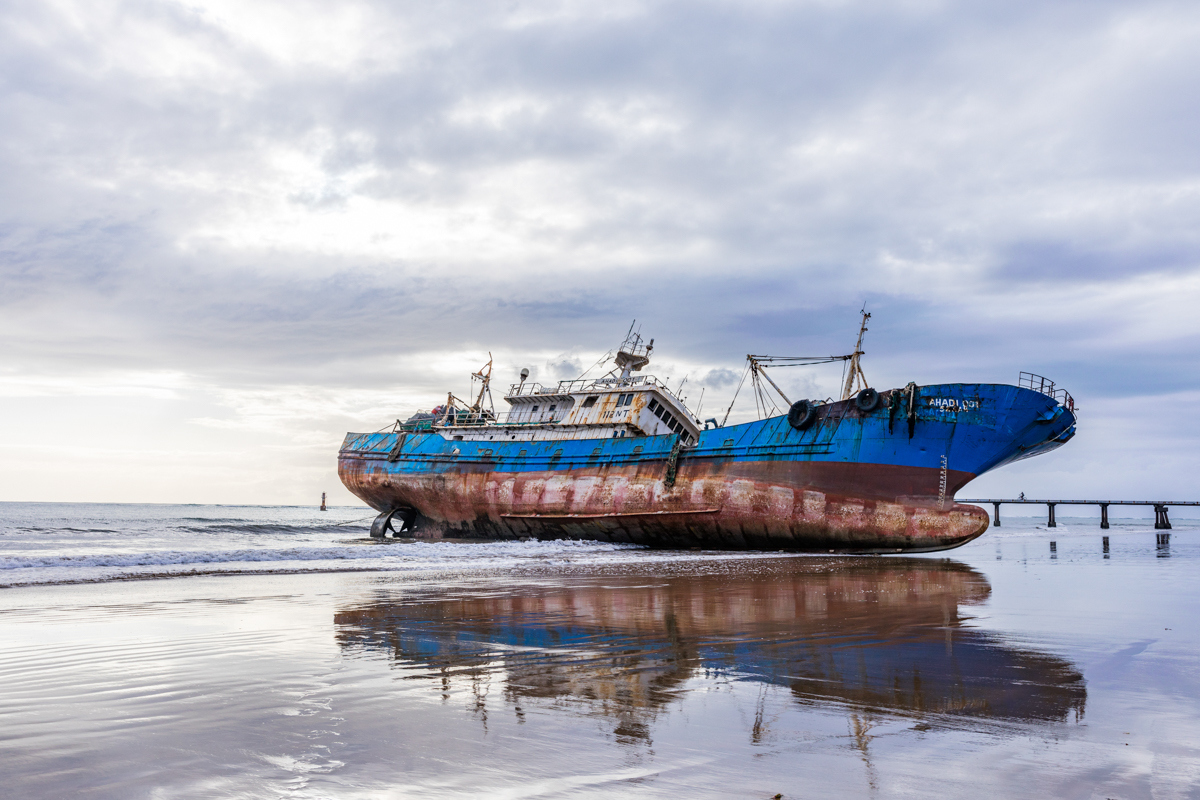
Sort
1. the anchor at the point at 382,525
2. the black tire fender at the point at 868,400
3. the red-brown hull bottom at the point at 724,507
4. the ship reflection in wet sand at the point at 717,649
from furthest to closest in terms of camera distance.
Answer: the anchor at the point at 382,525 < the black tire fender at the point at 868,400 < the red-brown hull bottom at the point at 724,507 < the ship reflection in wet sand at the point at 717,649

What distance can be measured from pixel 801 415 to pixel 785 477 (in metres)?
1.92

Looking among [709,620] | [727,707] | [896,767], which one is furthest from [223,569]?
[896,767]

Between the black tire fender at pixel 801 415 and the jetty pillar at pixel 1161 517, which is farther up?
the black tire fender at pixel 801 415

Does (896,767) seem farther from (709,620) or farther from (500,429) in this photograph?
(500,429)

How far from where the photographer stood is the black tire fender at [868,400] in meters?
21.1

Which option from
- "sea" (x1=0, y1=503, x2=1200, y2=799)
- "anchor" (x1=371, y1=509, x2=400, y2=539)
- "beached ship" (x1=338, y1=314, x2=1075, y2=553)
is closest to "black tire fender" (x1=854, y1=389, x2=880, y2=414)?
"beached ship" (x1=338, y1=314, x2=1075, y2=553)

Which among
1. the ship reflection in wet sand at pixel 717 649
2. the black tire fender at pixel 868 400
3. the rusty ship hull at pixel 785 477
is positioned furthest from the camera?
the black tire fender at pixel 868 400

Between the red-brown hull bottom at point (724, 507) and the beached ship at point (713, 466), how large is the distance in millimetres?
42

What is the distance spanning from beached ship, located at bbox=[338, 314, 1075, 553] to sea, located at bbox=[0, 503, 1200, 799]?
10325 mm

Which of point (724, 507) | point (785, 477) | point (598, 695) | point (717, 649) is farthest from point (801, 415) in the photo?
point (598, 695)

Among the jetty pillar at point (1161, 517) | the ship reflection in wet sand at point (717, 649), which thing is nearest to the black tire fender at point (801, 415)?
the ship reflection in wet sand at point (717, 649)

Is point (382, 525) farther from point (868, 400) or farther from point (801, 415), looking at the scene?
point (868, 400)

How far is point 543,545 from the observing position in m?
24.9

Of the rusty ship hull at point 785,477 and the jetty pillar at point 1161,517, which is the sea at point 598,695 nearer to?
the rusty ship hull at point 785,477
